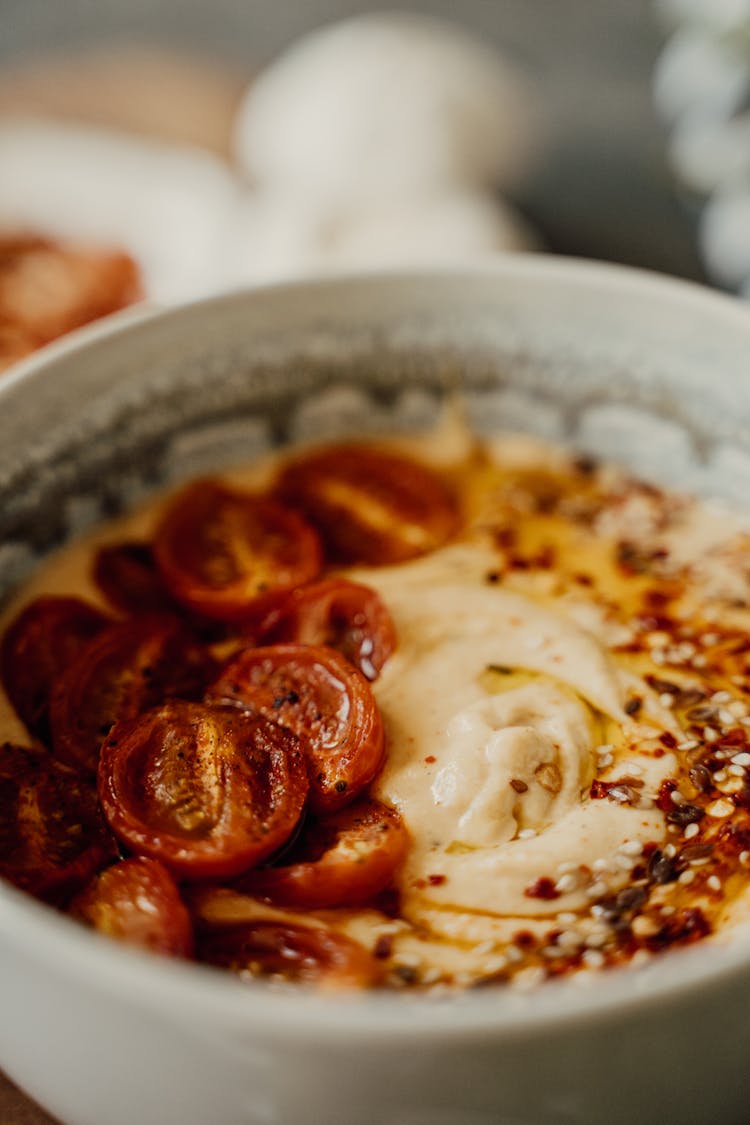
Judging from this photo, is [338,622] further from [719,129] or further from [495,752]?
[719,129]

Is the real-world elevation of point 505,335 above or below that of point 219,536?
above

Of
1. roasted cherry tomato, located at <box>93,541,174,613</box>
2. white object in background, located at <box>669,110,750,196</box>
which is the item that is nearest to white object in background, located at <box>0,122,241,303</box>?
white object in background, located at <box>669,110,750,196</box>

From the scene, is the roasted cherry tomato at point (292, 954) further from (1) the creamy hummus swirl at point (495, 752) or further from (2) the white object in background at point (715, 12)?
(2) the white object in background at point (715, 12)

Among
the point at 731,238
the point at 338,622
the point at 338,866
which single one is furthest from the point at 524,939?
the point at 731,238

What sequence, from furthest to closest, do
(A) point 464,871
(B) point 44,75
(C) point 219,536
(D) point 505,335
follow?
(B) point 44,75 → (D) point 505,335 → (C) point 219,536 → (A) point 464,871

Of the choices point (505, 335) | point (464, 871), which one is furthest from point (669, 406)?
point (464, 871)

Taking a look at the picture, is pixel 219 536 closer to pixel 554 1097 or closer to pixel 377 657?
pixel 377 657

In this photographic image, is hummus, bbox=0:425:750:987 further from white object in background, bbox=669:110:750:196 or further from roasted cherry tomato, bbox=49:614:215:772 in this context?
white object in background, bbox=669:110:750:196
